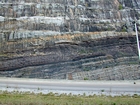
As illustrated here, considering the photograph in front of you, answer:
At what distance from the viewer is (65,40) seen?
24.9 metres

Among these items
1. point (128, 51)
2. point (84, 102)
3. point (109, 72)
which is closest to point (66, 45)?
point (109, 72)

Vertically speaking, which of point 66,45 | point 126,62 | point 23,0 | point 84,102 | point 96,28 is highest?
point 23,0

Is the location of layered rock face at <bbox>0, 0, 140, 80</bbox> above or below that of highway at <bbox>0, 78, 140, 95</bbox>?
above

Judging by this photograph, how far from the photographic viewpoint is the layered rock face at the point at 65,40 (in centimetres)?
2333

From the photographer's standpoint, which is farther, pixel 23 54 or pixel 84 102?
pixel 23 54

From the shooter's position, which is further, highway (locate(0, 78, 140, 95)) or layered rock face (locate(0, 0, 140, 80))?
layered rock face (locate(0, 0, 140, 80))

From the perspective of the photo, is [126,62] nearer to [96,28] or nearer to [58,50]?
[96,28]

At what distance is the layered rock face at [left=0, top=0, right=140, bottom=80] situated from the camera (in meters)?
23.3

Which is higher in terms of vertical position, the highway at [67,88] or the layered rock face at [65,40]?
the layered rock face at [65,40]

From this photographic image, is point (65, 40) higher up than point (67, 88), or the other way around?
point (65, 40)

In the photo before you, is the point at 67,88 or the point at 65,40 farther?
the point at 65,40

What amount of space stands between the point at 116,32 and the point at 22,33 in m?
10.6

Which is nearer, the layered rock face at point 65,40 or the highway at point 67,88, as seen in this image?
the highway at point 67,88

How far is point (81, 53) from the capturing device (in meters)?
24.8
